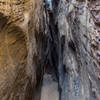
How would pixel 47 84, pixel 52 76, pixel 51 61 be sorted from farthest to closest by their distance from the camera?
1. pixel 51 61
2. pixel 52 76
3. pixel 47 84

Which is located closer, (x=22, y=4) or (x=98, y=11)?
(x=98, y=11)

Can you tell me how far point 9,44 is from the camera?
209 cm

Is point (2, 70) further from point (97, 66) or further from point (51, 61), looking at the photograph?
point (51, 61)

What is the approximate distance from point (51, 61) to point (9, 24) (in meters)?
6.78

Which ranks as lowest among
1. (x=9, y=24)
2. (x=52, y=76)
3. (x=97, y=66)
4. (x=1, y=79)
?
(x=52, y=76)

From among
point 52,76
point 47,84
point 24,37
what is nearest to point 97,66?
point 24,37

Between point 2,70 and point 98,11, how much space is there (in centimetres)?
159

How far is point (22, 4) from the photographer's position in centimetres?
225

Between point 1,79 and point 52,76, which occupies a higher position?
point 1,79

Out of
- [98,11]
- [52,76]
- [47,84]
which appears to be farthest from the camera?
[52,76]

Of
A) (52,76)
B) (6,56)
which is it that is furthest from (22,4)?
(52,76)

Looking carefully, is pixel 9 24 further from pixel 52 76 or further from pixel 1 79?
pixel 52 76

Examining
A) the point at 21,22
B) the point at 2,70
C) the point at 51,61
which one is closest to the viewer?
the point at 2,70

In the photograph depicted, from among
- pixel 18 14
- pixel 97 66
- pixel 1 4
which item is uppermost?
pixel 1 4
